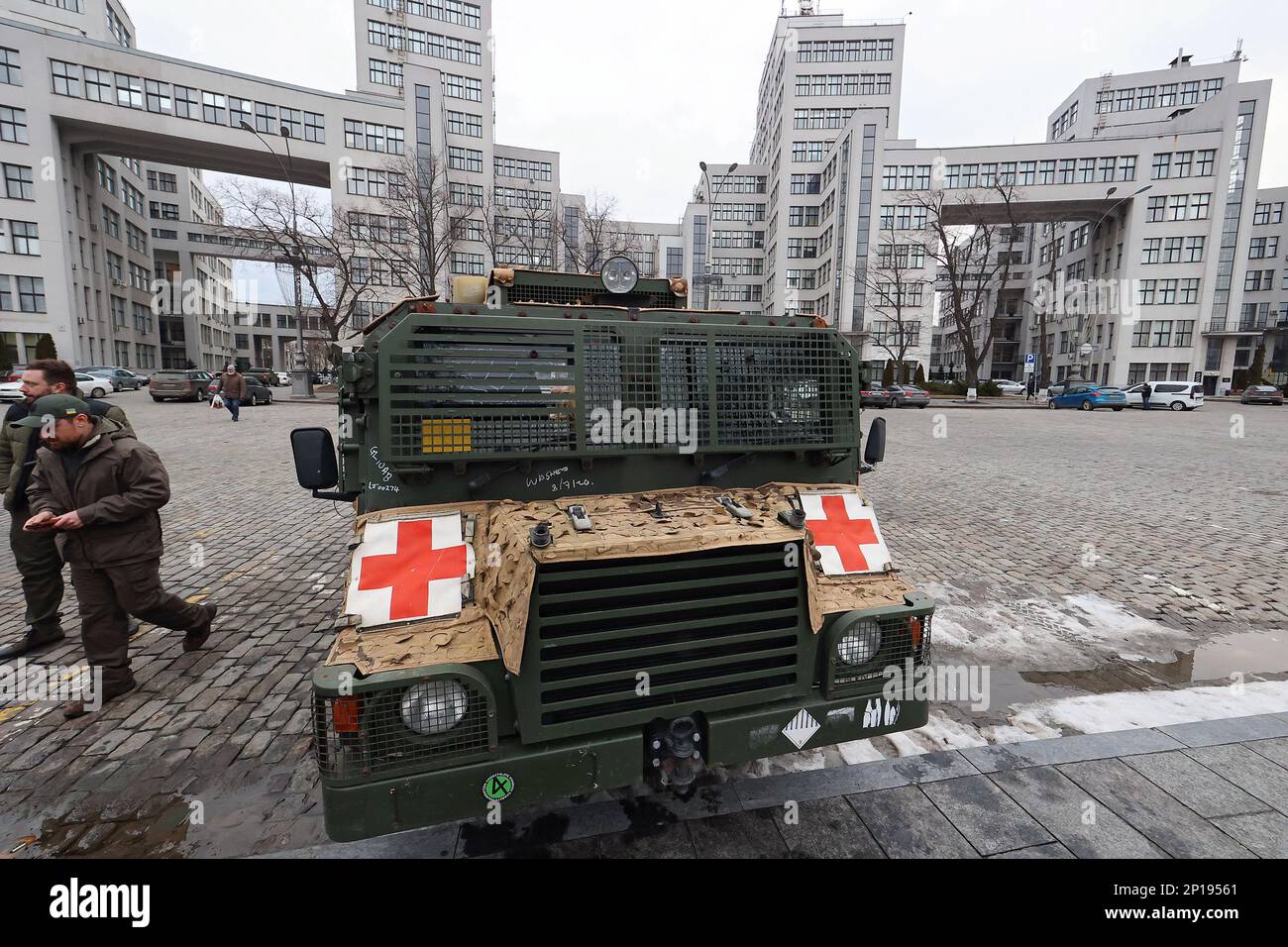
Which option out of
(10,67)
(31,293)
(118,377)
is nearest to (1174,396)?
(118,377)

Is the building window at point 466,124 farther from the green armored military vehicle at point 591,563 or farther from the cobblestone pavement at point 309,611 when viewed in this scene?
the green armored military vehicle at point 591,563

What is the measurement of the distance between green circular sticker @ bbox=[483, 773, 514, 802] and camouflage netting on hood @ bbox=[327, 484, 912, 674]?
432mm

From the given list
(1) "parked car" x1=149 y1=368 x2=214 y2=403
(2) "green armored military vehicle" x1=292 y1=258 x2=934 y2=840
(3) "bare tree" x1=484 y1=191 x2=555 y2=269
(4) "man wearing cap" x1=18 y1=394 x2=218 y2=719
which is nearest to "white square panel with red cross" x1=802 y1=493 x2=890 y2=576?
(2) "green armored military vehicle" x1=292 y1=258 x2=934 y2=840

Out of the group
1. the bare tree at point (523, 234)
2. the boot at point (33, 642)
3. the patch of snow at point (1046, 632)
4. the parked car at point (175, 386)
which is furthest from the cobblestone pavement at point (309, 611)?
the bare tree at point (523, 234)

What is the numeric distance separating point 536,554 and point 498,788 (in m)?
0.93

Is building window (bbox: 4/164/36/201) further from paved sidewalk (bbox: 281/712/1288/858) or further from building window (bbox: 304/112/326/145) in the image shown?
paved sidewalk (bbox: 281/712/1288/858)

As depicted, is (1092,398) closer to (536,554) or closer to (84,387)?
(536,554)

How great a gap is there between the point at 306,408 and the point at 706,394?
99.2 feet

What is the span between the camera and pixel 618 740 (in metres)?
2.53

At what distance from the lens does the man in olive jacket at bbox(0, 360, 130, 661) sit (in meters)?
4.53

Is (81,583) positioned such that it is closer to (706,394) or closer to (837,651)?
(706,394)

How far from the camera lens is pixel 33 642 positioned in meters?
4.76

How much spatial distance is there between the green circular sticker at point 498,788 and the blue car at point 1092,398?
41.4 meters
